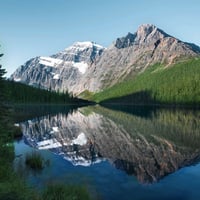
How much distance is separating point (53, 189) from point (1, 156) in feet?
29.2

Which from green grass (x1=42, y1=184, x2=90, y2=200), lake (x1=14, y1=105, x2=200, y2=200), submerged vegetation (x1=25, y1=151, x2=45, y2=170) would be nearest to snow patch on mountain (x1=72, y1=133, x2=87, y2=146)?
lake (x1=14, y1=105, x2=200, y2=200)

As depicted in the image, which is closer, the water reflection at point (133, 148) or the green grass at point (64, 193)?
the green grass at point (64, 193)

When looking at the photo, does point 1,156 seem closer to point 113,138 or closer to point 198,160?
point 198,160

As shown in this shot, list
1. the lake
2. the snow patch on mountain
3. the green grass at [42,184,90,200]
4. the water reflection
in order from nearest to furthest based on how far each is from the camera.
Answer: the green grass at [42,184,90,200] < the lake < the water reflection < the snow patch on mountain

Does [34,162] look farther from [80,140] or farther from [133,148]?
[80,140]

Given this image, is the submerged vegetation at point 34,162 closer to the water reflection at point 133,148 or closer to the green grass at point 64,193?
the water reflection at point 133,148

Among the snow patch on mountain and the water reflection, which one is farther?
the snow patch on mountain

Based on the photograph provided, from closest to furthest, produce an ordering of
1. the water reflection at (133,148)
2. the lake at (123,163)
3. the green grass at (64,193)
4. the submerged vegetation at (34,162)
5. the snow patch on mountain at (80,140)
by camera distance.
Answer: the green grass at (64,193) → the lake at (123,163) → the submerged vegetation at (34,162) → the water reflection at (133,148) → the snow patch on mountain at (80,140)

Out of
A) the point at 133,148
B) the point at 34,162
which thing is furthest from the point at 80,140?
the point at 34,162

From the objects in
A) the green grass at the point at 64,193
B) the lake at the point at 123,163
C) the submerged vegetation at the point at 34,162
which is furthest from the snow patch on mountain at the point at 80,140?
the green grass at the point at 64,193

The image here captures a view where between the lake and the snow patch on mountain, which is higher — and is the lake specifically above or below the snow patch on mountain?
above

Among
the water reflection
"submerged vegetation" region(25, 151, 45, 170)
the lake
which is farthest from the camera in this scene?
the water reflection

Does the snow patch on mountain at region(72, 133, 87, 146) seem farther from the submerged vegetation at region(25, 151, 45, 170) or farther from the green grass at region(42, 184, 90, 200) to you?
the green grass at region(42, 184, 90, 200)

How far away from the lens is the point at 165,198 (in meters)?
22.7
